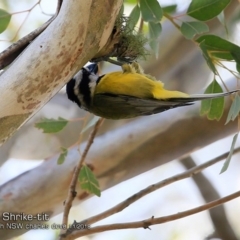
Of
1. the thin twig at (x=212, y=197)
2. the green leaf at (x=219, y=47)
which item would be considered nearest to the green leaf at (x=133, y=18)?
the green leaf at (x=219, y=47)

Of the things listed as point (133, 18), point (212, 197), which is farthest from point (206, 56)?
point (212, 197)

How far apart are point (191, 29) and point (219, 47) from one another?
6 cm

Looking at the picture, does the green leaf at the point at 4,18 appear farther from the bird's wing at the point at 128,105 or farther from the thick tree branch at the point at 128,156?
the thick tree branch at the point at 128,156

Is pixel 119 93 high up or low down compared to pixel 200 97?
up

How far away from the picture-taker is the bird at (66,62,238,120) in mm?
957

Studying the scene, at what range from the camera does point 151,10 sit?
81 cm

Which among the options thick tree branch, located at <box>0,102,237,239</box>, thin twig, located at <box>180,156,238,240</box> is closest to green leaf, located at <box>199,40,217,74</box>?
thick tree branch, located at <box>0,102,237,239</box>

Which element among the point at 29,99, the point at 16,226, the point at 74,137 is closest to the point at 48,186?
the point at 16,226

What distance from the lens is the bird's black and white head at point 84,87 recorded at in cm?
101

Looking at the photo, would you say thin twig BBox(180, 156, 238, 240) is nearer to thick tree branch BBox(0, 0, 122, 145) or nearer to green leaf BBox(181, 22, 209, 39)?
green leaf BBox(181, 22, 209, 39)

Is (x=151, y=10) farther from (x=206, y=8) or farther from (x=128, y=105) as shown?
(x=128, y=105)

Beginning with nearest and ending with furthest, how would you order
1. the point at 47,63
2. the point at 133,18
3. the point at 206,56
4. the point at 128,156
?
1. the point at 47,63
2. the point at 206,56
3. the point at 133,18
4. the point at 128,156

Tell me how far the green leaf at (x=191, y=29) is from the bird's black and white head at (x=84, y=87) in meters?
0.25

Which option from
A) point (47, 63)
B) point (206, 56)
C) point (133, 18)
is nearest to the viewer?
point (47, 63)
